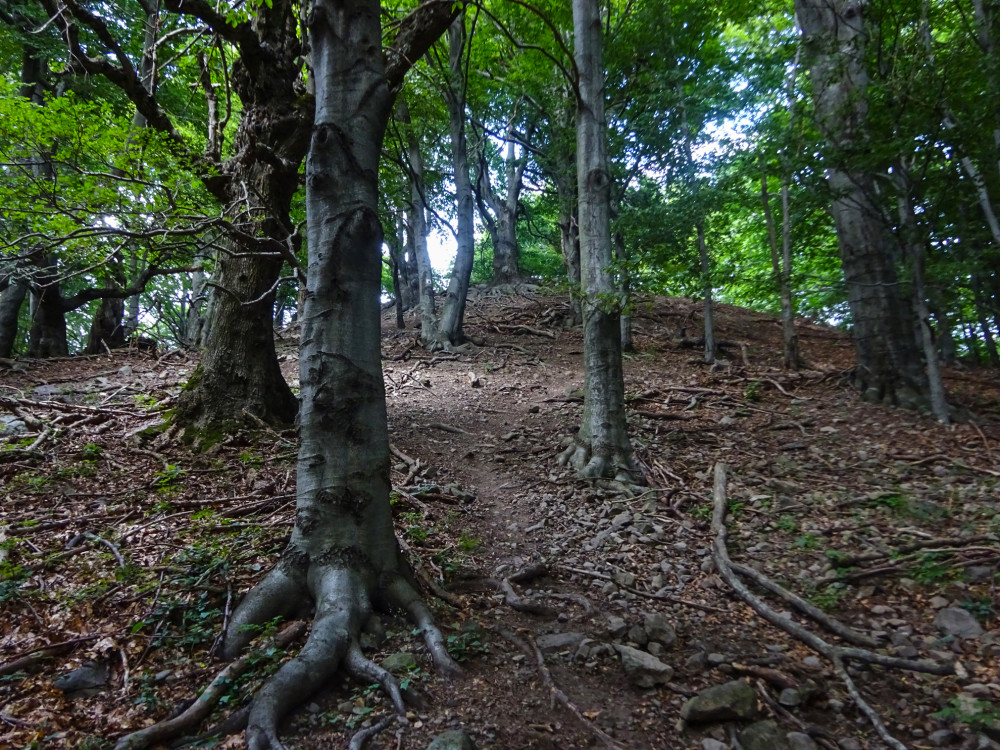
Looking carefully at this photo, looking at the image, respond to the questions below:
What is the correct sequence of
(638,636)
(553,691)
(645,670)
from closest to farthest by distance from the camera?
1. (553,691)
2. (645,670)
3. (638,636)

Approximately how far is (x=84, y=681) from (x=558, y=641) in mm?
2599

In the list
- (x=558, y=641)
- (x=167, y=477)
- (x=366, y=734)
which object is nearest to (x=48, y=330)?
(x=167, y=477)

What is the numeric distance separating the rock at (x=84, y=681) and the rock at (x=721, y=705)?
301 cm

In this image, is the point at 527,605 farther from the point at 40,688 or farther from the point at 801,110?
the point at 801,110

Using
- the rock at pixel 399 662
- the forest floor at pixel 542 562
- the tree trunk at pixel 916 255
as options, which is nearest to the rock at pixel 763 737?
the forest floor at pixel 542 562

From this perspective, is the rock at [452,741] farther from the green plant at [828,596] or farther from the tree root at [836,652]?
the green plant at [828,596]

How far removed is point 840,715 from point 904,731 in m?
0.28

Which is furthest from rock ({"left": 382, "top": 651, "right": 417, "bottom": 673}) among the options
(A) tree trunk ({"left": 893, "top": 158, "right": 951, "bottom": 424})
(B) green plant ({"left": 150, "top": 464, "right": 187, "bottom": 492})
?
(A) tree trunk ({"left": 893, "top": 158, "right": 951, "bottom": 424})

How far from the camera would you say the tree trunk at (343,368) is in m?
3.27

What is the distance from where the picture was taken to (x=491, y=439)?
809cm

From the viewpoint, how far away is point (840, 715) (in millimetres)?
2834

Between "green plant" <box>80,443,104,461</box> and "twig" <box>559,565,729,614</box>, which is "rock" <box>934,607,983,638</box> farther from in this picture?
"green plant" <box>80,443,104,461</box>

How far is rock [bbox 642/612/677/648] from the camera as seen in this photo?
11.3ft

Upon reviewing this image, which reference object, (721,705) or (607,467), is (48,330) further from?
(721,705)
